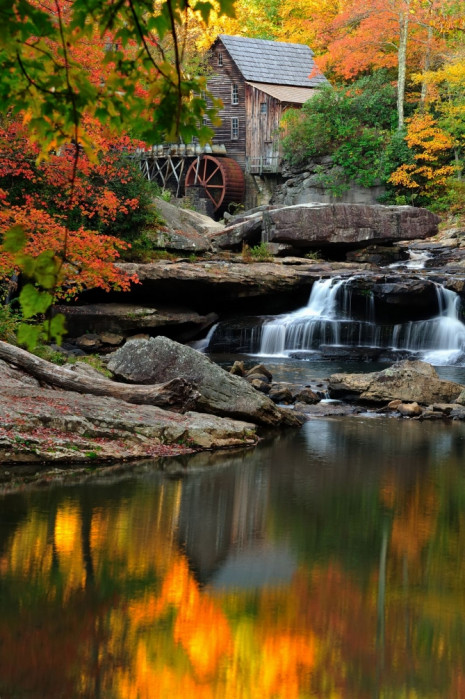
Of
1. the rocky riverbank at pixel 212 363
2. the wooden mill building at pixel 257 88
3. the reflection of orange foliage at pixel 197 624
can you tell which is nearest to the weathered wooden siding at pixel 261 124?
the wooden mill building at pixel 257 88

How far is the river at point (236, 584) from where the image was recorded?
4.85m

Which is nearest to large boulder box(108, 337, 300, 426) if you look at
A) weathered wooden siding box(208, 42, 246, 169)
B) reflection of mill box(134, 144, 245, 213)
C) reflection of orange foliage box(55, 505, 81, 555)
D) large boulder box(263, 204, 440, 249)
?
reflection of orange foliage box(55, 505, 81, 555)

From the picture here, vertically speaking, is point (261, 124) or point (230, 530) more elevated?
point (261, 124)

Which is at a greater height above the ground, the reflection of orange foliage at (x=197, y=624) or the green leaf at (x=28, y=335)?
the green leaf at (x=28, y=335)

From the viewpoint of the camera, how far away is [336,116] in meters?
38.8

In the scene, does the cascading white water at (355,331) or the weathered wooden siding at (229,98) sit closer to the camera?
the cascading white water at (355,331)

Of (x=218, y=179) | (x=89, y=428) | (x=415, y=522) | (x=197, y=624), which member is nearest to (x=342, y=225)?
(x=218, y=179)

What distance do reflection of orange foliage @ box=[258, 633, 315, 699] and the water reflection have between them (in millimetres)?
12

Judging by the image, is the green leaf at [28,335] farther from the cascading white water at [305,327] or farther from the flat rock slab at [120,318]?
the cascading white water at [305,327]

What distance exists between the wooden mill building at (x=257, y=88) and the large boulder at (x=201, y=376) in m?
30.5

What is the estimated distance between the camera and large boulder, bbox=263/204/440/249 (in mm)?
27531

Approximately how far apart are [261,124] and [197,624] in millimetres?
40046

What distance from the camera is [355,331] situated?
23.2m

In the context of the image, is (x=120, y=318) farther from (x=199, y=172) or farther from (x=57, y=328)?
(x=199, y=172)
